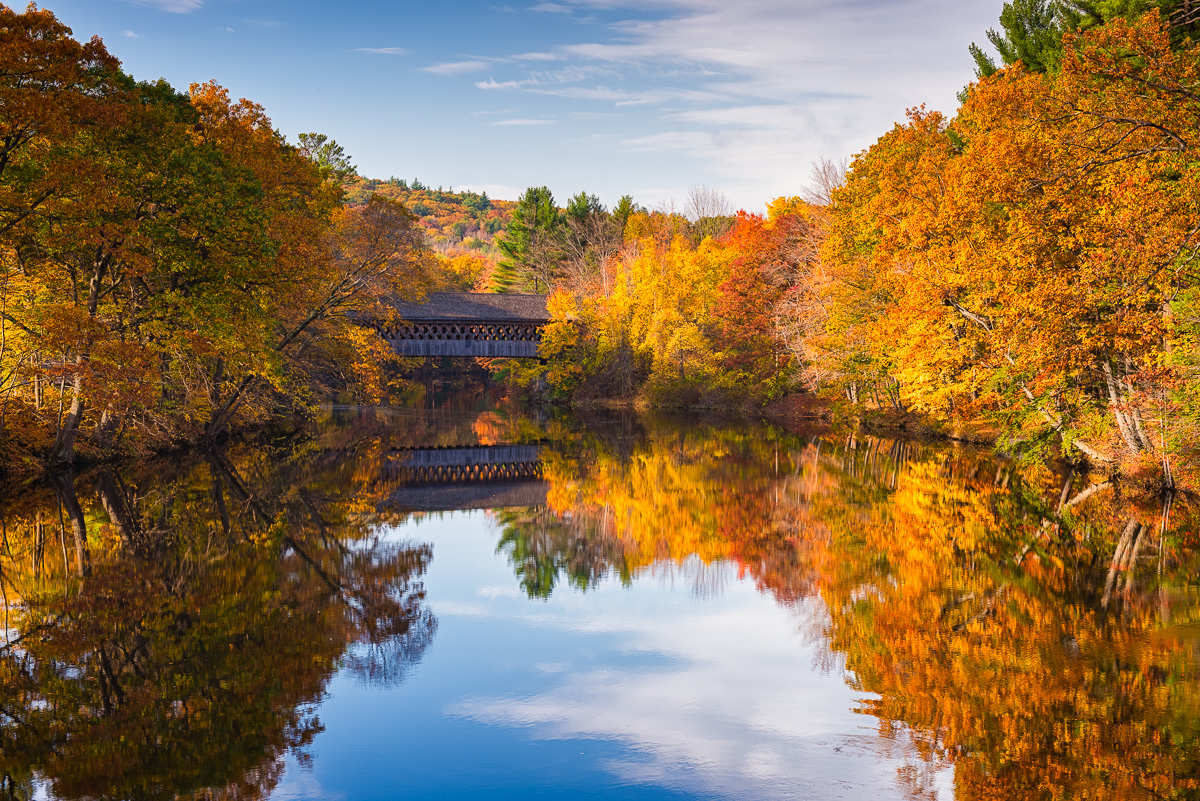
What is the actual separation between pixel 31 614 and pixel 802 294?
32169mm

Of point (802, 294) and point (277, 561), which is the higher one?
point (802, 294)

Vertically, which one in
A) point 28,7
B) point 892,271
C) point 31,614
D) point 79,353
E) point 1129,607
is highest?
point 28,7

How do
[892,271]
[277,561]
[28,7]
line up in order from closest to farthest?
[277,561] → [28,7] → [892,271]

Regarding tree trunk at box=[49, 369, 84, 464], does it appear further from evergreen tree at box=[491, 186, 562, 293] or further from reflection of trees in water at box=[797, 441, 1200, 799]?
evergreen tree at box=[491, 186, 562, 293]

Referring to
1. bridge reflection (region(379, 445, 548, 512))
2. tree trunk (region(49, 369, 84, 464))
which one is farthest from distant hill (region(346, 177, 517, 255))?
tree trunk (region(49, 369, 84, 464))

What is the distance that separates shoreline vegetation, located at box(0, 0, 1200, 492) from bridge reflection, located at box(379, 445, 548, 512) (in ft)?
11.9

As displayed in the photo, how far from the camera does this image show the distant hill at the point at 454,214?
11204cm

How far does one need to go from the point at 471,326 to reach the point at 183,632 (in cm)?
4351

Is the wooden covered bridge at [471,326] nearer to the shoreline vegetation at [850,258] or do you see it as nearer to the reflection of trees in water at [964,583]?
the shoreline vegetation at [850,258]

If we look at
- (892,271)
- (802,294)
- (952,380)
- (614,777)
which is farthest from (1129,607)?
(802,294)

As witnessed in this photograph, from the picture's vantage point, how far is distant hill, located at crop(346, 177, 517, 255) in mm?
112038

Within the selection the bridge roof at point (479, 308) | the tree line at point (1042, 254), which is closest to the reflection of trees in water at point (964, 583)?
the tree line at point (1042, 254)

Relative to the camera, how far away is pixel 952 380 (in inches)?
939

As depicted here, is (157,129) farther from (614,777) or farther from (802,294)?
(802,294)
